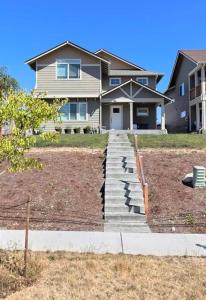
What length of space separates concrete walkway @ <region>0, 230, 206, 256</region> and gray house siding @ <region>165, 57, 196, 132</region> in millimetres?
24331

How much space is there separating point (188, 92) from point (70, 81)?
1118 centimetres

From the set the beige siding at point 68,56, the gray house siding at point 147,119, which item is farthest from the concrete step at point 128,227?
the gray house siding at point 147,119

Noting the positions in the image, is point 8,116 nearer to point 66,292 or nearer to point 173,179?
point 66,292

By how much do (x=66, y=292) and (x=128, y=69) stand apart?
1190 inches

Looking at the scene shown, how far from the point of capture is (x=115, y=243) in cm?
862

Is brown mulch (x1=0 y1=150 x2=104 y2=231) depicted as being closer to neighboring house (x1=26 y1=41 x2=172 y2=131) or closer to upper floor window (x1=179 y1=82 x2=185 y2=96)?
neighboring house (x1=26 y1=41 x2=172 y2=131)

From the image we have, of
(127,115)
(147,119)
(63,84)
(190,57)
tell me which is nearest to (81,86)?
(63,84)

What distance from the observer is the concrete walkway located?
26.5 ft

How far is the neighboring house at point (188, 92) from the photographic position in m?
29.4

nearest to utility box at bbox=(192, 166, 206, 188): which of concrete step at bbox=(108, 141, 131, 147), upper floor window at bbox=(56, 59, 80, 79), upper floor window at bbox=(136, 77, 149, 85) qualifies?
concrete step at bbox=(108, 141, 131, 147)

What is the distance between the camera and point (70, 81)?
28891 mm

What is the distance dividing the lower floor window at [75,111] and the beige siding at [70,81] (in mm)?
884

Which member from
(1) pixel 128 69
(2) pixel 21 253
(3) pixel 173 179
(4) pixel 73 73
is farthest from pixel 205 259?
(1) pixel 128 69

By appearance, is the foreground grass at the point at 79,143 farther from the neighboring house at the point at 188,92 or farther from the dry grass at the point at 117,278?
the neighboring house at the point at 188,92
